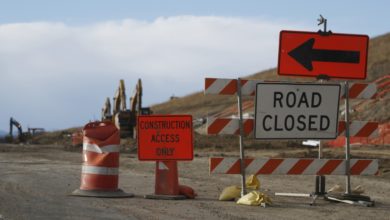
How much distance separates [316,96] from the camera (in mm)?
13062

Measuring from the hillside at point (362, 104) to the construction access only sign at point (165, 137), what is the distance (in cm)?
2591

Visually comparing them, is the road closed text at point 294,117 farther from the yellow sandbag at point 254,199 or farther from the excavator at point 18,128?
the excavator at point 18,128

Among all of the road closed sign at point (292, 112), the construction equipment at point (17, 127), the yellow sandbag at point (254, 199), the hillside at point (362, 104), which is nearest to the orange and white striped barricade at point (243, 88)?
the road closed sign at point (292, 112)

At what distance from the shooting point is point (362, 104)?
145ft

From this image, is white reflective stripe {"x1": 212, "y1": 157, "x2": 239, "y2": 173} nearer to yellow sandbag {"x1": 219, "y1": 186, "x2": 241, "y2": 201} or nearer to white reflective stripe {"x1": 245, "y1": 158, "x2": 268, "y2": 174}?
white reflective stripe {"x1": 245, "y1": 158, "x2": 268, "y2": 174}

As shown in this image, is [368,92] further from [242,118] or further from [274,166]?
[242,118]

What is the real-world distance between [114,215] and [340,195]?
4.32 meters

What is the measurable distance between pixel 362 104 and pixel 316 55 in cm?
3165

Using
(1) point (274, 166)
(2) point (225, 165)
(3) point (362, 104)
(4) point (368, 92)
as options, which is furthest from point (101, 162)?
(3) point (362, 104)

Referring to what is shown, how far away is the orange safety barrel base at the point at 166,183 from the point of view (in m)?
13.1

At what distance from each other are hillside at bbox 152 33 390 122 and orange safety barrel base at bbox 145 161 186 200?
2606 centimetres

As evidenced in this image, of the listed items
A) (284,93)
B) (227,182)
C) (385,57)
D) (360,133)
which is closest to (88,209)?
(284,93)

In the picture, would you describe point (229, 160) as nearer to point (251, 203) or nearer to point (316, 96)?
point (251, 203)

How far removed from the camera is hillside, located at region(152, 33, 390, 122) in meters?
40.1
